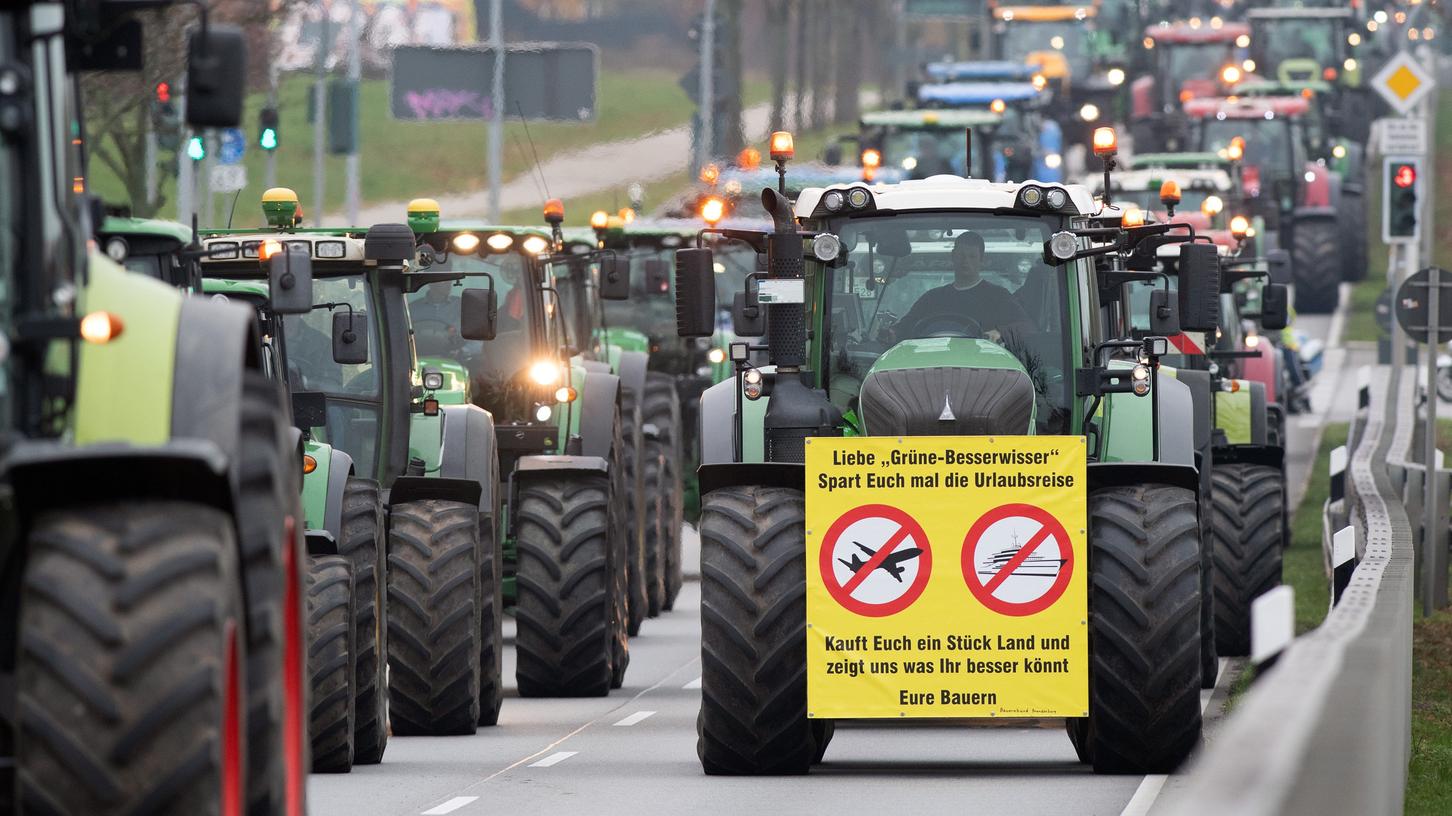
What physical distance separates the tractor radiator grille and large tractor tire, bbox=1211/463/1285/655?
19.7 ft

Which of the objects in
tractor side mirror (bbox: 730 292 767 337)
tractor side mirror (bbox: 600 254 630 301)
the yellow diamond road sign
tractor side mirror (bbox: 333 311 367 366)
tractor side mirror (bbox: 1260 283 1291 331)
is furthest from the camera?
the yellow diamond road sign

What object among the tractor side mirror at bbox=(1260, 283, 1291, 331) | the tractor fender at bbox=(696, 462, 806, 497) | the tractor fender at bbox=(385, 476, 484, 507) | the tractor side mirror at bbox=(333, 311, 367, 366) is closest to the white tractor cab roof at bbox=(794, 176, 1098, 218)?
the tractor fender at bbox=(696, 462, 806, 497)

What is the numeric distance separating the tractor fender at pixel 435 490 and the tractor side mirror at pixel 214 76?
7.50 meters

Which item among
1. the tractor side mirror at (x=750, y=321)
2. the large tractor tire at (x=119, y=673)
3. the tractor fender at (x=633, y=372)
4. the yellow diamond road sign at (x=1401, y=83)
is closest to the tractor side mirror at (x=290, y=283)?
the tractor side mirror at (x=750, y=321)

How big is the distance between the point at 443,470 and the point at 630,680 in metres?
2.64

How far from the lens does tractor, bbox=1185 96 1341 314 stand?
4741 centimetres

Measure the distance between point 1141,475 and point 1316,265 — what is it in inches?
1411

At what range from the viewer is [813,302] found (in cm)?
1484

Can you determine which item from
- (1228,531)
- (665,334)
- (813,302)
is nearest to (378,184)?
(665,334)

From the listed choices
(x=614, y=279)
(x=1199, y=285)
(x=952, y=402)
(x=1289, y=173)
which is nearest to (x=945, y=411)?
(x=952, y=402)

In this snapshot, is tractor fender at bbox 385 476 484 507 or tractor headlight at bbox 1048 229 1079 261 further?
tractor fender at bbox 385 476 484 507

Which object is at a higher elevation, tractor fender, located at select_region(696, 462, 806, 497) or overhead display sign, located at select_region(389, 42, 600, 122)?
overhead display sign, located at select_region(389, 42, 600, 122)

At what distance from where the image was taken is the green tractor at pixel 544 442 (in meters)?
17.6

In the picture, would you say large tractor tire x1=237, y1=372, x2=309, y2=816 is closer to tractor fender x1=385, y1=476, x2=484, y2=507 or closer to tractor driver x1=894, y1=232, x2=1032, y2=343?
tractor driver x1=894, y1=232, x2=1032, y2=343
